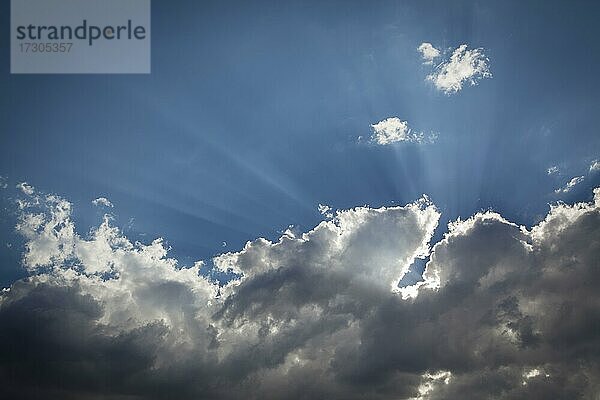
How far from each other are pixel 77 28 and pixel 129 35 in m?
11.1

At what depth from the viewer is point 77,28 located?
9912cm

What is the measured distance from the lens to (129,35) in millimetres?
→ 102688
